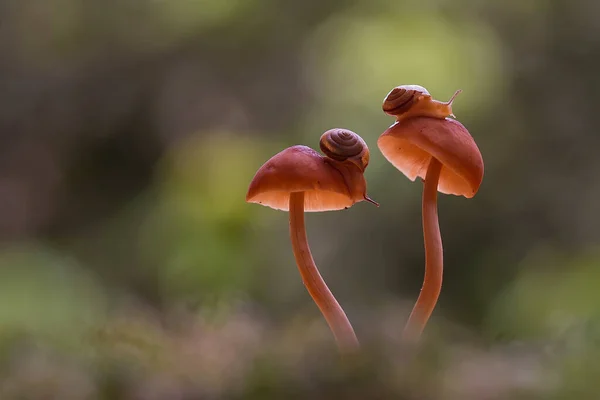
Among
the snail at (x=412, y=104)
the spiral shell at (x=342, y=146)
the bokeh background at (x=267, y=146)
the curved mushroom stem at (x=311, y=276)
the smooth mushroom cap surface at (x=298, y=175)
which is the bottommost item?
the curved mushroom stem at (x=311, y=276)

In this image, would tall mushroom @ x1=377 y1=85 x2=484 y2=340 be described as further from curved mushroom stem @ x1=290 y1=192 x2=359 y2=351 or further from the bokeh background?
the bokeh background

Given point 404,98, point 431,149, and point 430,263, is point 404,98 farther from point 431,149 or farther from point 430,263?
point 430,263

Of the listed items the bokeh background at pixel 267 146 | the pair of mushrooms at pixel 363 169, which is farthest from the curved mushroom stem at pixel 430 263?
the bokeh background at pixel 267 146

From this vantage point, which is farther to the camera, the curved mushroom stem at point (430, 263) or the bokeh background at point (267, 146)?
the bokeh background at point (267, 146)

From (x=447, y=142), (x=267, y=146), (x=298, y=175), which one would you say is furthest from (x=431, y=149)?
(x=267, y=146)

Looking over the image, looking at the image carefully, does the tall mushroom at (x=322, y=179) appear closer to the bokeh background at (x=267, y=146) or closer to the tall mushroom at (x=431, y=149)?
the tall mushroom at (x=431, y=149)

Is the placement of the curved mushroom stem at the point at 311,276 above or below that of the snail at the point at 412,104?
below

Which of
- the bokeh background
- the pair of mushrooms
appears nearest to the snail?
the pair of mushrooms

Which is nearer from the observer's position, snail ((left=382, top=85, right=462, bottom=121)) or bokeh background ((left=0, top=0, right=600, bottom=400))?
snail ((left=382, top=85, right=462, bottom=121))
